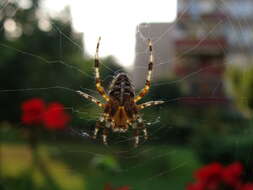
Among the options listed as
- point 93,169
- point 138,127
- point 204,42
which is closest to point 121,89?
point 138,127

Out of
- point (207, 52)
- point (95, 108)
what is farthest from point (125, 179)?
point (207, 52)

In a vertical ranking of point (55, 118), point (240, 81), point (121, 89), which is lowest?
point (240, 81)

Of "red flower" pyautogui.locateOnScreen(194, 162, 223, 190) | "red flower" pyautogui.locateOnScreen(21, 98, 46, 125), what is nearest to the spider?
"red flower" pyautogui.locateOnScreen(194, 162, 223, 190)

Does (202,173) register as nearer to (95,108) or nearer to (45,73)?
A: (95,108)

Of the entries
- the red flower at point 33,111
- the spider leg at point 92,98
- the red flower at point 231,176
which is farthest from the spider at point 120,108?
the red flower at point 33,111

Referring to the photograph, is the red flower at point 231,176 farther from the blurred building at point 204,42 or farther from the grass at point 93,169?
the grass at point 93,169

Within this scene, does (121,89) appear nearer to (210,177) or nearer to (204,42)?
(210,177)
